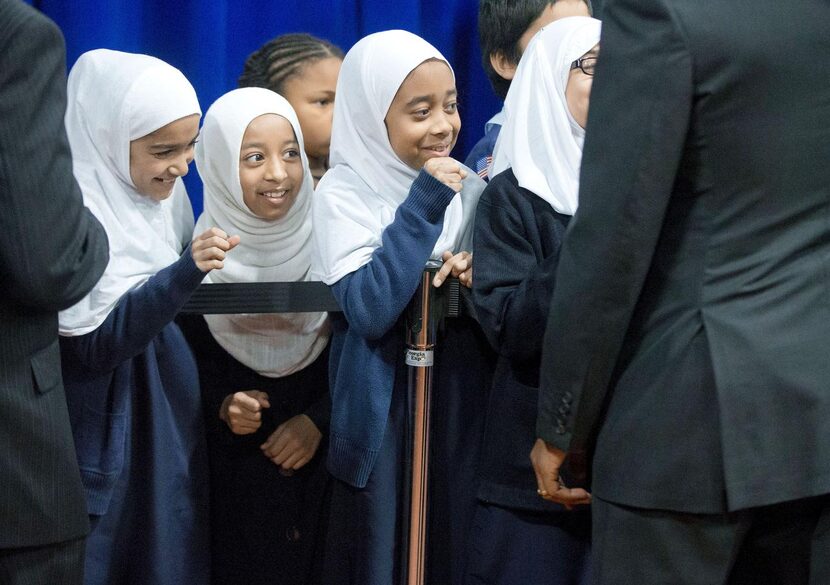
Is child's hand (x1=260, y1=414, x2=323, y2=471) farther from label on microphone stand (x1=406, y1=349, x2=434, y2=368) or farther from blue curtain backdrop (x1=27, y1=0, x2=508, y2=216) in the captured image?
blue curtain backdrop (x1=27, y1=0, x2=508, y2=216)

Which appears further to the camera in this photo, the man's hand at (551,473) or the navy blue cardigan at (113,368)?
the navy blue cardigan at (113,368)

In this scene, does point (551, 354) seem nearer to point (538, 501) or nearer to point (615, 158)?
point (615, 158)

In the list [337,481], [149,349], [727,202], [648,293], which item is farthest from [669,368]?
[149,349]

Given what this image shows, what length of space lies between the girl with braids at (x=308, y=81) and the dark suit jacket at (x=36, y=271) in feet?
3.72

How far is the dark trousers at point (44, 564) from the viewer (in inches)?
58.7

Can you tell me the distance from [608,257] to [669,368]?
166 millimetres

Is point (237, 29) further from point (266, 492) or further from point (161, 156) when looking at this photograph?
point (266, 492)

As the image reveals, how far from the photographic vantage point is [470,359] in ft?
7.11

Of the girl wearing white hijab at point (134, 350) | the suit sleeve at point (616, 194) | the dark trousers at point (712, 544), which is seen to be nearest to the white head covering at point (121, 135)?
the girl wearing white hijab at point (134, 350)

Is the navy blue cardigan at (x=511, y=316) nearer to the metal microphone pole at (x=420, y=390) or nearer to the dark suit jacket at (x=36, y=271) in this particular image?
the metal microphone pole at (x=420, y=390)

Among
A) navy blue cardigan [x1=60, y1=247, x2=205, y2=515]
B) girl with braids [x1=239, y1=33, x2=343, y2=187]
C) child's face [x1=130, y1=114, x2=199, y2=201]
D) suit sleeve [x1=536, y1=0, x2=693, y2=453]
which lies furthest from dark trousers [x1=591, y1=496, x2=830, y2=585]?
girl with braids [x1=239, y1=33, x2=343, y2=187]

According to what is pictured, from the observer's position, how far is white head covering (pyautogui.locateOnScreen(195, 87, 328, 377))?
2.20 metres

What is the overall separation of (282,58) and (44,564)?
1.56 meters

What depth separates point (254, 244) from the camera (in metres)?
2.28
